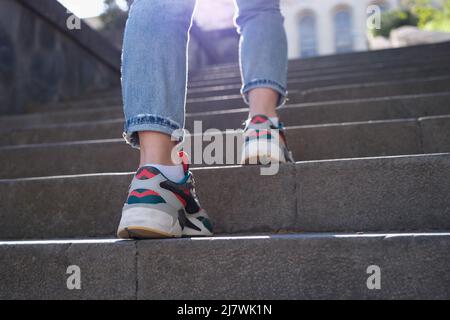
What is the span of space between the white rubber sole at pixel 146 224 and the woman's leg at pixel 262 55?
0.52 meters

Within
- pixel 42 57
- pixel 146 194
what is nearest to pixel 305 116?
pixel 146 194

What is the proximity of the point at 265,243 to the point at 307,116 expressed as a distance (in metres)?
1.50

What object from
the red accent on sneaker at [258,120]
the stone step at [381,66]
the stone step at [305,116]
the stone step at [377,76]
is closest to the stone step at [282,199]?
the red accent on sneaker at [258,120]

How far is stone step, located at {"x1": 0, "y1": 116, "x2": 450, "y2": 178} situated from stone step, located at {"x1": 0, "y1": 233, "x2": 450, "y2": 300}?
0.81m

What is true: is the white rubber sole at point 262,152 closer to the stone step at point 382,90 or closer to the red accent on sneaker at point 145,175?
the red accent on sneaker at point 145,175

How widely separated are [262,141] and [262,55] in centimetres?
30

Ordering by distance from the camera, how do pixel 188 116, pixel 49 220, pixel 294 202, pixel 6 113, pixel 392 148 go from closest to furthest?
pixel 294 202 → pixel 49 220 → pixel 392 148 → pixel 188 116 → pixel 6 113

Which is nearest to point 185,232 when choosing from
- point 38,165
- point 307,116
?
point 38,165

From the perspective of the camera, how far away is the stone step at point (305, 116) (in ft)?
8.11

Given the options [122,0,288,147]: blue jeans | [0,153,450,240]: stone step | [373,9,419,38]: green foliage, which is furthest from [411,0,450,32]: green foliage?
[122,0,288,147]: blue jeans

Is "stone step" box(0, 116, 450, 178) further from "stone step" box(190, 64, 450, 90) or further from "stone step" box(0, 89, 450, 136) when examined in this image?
"stone step" box(190, 64, 450, 90)

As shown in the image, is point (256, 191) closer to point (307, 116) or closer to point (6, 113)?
point (307, 116)

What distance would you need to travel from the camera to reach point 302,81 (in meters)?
4.03

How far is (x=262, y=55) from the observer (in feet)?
5.42
